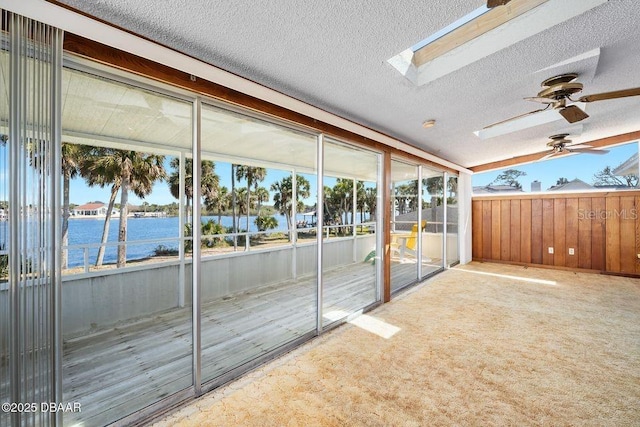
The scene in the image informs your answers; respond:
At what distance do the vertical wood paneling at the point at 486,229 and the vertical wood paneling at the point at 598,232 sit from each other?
5.69 ft

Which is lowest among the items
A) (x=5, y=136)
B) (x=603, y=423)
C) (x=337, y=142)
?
(x=603, y=423)

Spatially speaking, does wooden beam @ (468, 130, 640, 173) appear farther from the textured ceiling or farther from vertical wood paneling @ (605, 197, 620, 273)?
the textured ceiling

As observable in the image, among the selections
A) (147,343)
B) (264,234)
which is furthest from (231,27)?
(264,234)

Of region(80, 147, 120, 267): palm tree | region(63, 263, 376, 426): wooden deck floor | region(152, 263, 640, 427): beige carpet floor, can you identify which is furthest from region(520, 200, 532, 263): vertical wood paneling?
region(80, 147, 120, 267): palm tree

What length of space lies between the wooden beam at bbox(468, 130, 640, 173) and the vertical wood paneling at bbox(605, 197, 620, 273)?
1.07 meters

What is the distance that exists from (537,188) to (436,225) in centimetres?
251

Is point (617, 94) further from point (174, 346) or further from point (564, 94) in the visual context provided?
point (174, 346)

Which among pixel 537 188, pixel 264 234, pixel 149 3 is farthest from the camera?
pixel 537 188

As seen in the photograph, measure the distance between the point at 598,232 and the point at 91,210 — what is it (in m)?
7.81

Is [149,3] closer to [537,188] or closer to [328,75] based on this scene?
[328,75]

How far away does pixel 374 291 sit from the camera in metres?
3.81

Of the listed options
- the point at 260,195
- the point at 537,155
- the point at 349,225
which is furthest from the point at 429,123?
the point at 537,155

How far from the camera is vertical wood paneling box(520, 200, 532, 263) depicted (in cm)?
607

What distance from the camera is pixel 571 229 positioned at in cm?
559
